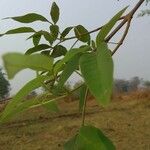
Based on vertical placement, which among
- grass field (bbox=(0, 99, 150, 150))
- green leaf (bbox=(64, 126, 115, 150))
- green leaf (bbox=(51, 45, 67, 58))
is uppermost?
green leaf (bbox=(51, 45, 67, 58))

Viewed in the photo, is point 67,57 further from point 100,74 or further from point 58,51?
point 58,51

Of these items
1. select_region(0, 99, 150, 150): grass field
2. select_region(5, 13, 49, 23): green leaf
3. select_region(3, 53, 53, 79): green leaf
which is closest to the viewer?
select_region(3, 53, 53, 79): green leaf

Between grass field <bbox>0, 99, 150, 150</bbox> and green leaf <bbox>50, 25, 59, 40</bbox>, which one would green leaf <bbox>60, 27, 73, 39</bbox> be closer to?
green leaf <bbox>50, 25, 59, 40</bbox>

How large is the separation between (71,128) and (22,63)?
5.58 meters

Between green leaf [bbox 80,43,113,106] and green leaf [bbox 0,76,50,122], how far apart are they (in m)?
0.04

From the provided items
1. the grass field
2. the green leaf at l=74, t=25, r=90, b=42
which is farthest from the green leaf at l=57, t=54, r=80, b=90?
the grass field

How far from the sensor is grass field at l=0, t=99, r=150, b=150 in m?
5.08

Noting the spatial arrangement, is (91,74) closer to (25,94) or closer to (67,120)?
(25,94)

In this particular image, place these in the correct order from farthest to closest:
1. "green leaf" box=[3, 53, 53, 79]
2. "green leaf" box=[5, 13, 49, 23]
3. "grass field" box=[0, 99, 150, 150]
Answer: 1. "grass field" box=[0, 99, 150, 150]
2. "green leaf" box=[5, 13, 49, 23]
3. "green leaf" box=[3, 53, 53, 79]

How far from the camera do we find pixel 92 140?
29cm

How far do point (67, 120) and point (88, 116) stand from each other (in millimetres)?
407

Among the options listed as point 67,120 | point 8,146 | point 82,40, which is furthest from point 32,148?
point 82,40

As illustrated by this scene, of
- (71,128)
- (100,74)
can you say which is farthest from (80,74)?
(71,128)

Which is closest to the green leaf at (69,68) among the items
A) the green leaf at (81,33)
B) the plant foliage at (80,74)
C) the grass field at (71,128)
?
the plant foliage at (80,74)
